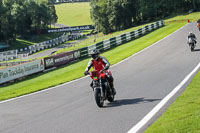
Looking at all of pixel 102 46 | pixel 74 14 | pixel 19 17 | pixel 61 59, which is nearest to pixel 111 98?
pixel 61 59

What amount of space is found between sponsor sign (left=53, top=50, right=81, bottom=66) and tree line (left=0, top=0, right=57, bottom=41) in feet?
191

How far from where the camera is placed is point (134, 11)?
86.9m

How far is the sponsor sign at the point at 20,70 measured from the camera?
76.9ft

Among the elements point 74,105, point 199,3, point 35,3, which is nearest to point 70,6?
point 35,3

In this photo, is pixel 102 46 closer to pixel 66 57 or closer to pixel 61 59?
pixel 66 57

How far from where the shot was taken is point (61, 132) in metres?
8.18

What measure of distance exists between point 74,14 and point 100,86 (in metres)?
162

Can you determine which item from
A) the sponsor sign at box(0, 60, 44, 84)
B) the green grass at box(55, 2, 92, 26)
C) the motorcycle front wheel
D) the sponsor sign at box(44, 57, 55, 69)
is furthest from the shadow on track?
the green grass at box(55, 2, 92, 26)

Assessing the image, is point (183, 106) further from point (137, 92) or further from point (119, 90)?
point (119, 90)

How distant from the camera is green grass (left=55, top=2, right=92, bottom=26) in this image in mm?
151575

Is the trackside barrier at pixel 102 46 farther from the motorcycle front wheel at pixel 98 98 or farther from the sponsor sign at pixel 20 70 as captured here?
the motorcycle front wheel at pixel 98 98

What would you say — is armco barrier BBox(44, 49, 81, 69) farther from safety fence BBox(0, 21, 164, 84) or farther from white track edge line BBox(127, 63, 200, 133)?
white track edge line BBox(127, 63, 200, 133)

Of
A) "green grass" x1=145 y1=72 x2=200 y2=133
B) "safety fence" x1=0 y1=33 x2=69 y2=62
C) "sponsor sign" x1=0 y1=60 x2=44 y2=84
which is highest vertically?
"green grass" x1=145 y1=72 x2=200 y2=133

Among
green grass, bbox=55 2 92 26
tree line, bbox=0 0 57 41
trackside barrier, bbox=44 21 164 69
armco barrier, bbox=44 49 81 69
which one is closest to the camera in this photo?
armco barrier, bbox=44 49 81 69
